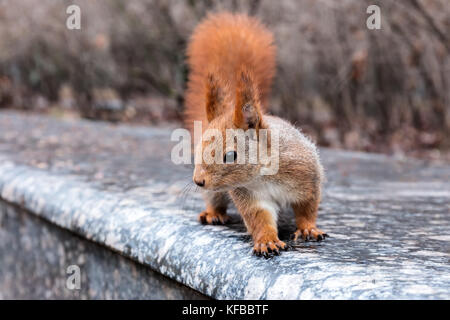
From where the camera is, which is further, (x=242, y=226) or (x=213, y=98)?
(x=242, y=226)

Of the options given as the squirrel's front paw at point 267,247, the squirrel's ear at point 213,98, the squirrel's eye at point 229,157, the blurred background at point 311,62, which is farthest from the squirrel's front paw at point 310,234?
the blurred background at point 311,62

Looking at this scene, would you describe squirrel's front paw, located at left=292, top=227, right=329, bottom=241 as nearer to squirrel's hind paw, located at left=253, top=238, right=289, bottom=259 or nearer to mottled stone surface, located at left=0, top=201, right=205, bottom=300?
squirrel's hind paw, located at left=253, top=238, right=289, bottom=259

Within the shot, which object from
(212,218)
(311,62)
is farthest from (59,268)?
(311,62)

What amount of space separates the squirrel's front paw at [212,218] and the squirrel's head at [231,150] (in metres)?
0.18

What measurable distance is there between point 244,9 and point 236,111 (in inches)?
140

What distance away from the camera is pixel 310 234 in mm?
1461

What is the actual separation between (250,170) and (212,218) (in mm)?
243

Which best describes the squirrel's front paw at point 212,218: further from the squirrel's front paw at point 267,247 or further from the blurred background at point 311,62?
the blurred background at point 311,62

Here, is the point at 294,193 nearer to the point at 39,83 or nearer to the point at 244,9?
the point at 244,9

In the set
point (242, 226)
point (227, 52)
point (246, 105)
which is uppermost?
point (227, 52)

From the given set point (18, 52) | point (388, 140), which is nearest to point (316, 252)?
point (388, 140)

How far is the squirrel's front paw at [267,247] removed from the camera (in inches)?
50.4

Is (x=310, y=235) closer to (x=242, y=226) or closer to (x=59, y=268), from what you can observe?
(x=242, y=226)

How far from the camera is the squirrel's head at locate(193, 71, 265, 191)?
1454 mm
